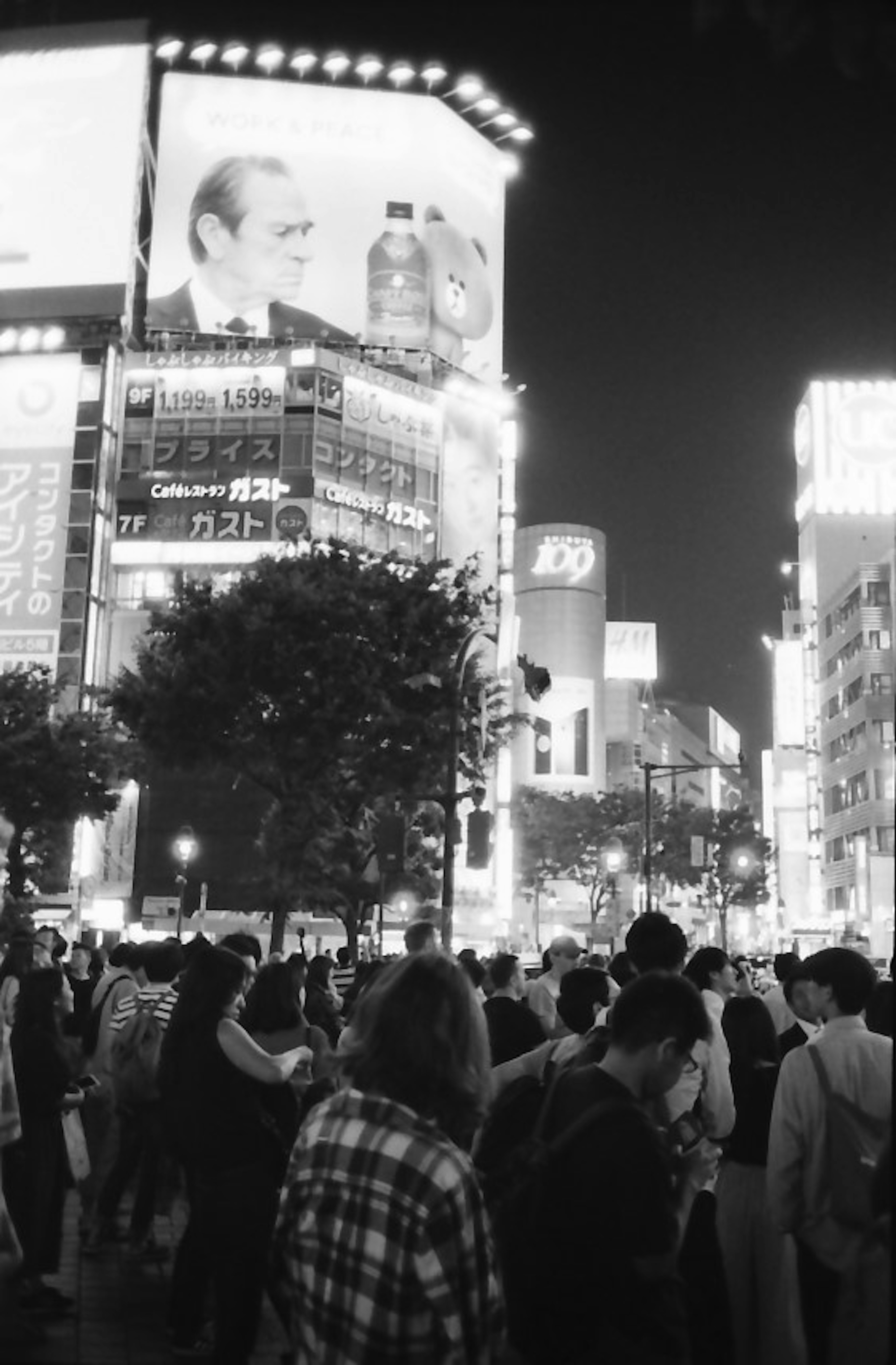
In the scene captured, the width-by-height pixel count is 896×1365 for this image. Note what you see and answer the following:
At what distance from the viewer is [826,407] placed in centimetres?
11062

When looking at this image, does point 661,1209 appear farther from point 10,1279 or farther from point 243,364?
point 243,364

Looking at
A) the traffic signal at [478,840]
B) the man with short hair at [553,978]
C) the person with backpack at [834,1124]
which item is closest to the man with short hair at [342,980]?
the man with short hair at [553,978]

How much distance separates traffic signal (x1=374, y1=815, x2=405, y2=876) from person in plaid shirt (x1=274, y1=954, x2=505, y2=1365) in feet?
54.4

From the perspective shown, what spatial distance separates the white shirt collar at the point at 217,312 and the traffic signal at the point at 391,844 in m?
45.6

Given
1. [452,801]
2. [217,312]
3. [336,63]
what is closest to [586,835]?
[217,312]

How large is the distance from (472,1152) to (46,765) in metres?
35.9

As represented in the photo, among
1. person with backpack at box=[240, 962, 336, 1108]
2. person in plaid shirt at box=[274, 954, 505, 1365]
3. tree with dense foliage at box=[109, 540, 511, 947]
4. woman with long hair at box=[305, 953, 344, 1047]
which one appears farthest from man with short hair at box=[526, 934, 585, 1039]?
tree with dense foliage at box=[109, 540, 511, 947]

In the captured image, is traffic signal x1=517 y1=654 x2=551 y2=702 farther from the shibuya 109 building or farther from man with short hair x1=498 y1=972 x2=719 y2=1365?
the shibuya 109 building

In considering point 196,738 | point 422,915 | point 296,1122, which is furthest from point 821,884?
point 296,1122

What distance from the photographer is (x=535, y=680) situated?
21766mm

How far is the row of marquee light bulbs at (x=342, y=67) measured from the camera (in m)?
68.6

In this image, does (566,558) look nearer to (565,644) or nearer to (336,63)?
(565,644)

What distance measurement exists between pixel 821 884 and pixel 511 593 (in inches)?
1570

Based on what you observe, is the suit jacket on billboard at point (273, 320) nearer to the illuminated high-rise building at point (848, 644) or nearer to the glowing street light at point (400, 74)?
the glowing street light at point (400, 74)
